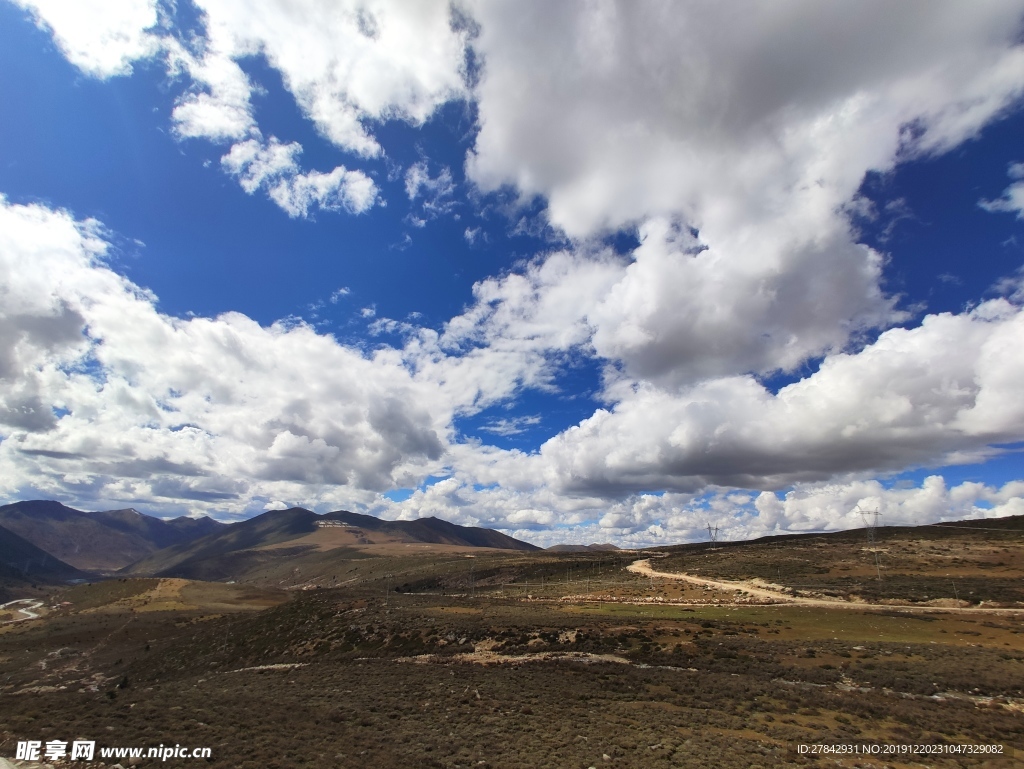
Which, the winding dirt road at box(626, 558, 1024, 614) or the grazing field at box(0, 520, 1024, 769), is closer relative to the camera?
the grazing field at box(0, 520, 1024, 769)

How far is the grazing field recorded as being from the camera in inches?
933

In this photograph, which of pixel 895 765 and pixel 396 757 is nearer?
pixel 895 765

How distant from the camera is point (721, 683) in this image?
34.1 meters

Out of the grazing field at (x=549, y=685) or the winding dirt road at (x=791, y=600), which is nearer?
the grazing field at (x=549, y=685)

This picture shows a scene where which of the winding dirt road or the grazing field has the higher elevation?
the grazing field

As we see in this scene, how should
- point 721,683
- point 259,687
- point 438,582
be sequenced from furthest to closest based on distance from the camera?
point 438,582
point 259,687
point 721,683

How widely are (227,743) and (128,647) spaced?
72566 millimetres

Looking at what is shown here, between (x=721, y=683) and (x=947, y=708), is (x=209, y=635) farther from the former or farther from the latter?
(x=947, y=708)

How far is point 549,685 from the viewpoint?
117 ft

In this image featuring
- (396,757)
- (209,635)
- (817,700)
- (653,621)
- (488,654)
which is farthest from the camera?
(209,635)

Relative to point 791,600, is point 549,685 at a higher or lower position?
higher

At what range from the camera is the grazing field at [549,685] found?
77.8 ft

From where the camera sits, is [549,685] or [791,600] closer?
[549,685]

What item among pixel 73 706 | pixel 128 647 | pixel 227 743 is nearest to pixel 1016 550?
pixel 227 743
